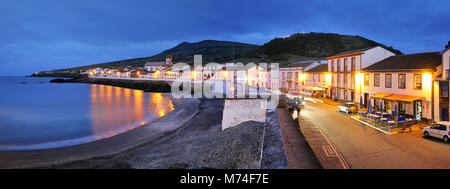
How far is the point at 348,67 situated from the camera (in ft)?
96.1

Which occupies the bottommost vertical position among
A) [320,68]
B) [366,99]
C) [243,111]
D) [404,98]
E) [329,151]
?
[329,151]

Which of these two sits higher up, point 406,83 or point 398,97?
point 406,83

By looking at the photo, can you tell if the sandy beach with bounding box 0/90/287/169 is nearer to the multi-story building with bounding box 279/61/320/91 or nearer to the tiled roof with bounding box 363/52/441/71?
the tiled roof with bounding box 363/52/441/71

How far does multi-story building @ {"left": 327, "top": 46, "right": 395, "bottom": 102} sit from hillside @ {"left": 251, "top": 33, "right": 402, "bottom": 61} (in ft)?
282

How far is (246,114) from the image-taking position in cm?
2445

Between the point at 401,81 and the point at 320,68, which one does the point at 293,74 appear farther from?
the point at 401,81

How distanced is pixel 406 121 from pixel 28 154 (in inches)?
1105

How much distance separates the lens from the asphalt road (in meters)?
10.5

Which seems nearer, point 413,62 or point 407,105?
point 407,105

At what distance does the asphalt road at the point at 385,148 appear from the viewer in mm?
10453

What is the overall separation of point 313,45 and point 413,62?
11495cm

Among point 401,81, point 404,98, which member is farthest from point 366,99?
point 404,98
